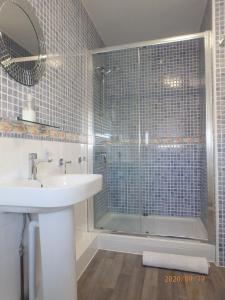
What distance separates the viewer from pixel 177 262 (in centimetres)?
182

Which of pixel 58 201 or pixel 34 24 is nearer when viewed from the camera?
pixel 58 201

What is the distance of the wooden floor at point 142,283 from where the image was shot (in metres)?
1.51

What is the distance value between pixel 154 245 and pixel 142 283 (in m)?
0.49

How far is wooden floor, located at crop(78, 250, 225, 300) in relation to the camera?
151cm

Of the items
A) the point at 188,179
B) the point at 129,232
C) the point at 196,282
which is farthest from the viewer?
the point at 188,179

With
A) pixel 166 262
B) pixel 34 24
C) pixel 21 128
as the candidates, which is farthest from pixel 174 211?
pixel 34 24

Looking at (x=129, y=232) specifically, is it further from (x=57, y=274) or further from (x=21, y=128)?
(x=21, y=128)

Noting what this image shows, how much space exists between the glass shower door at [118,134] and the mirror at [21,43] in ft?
3.87

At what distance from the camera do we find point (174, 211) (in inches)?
116

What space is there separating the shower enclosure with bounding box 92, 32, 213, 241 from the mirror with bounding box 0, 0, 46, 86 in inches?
45.1

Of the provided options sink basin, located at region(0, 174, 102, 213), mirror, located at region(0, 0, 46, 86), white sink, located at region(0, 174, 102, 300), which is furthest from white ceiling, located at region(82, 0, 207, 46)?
sink basin, located at region(0, 174, 102, 213)

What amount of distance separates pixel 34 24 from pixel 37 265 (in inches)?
59.5

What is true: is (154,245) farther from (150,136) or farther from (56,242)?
(150,136)

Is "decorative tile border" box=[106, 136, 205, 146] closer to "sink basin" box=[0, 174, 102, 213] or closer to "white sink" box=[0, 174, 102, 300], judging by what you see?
"white sink" box=[0, 174, 102, 300]
